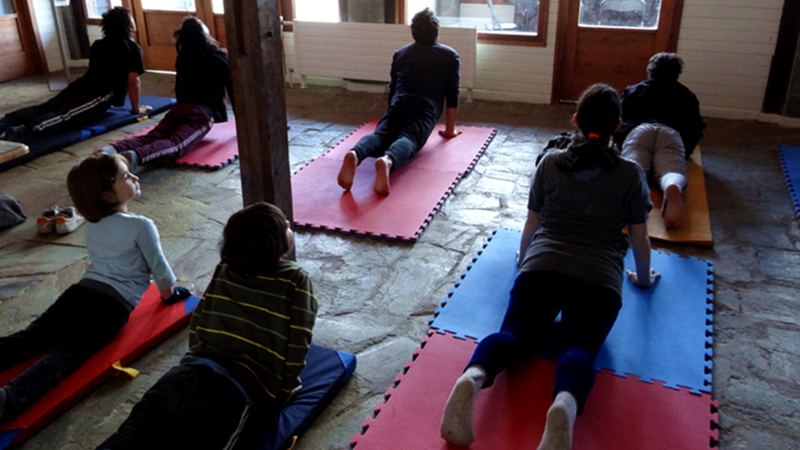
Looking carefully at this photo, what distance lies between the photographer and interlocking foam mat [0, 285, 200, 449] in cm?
209

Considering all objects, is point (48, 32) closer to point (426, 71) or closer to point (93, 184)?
point (426, 71)

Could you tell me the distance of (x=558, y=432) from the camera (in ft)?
5.84

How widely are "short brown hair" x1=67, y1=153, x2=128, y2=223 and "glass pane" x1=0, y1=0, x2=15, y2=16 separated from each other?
597 centimetres

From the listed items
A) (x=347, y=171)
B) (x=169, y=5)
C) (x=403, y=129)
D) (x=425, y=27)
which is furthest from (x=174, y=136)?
(x=169, y=5)

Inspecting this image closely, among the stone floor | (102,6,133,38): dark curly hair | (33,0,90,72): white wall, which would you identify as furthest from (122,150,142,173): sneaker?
(33,0,90,72): white wall

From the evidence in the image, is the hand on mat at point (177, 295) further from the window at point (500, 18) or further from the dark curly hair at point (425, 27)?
the window at point (500, 18)

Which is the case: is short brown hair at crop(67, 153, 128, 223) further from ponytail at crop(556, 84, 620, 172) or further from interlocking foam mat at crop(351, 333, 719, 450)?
ponytail at crop(556, 84, 620, 172)

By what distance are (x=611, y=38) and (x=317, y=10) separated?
9.97 ft

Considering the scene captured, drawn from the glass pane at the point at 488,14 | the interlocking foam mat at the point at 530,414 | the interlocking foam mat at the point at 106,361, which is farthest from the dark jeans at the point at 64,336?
the glass pane at the point at 488,14

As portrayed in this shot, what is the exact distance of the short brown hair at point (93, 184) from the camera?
7.63 feet

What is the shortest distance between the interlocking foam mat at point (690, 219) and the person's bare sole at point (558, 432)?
186cm

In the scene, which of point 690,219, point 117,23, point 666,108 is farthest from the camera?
point 117,23

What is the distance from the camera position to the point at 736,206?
380cm

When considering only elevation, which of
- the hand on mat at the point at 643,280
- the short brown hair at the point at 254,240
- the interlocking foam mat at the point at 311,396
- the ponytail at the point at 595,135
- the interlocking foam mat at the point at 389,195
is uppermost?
the ponytail at the point at 595,135
